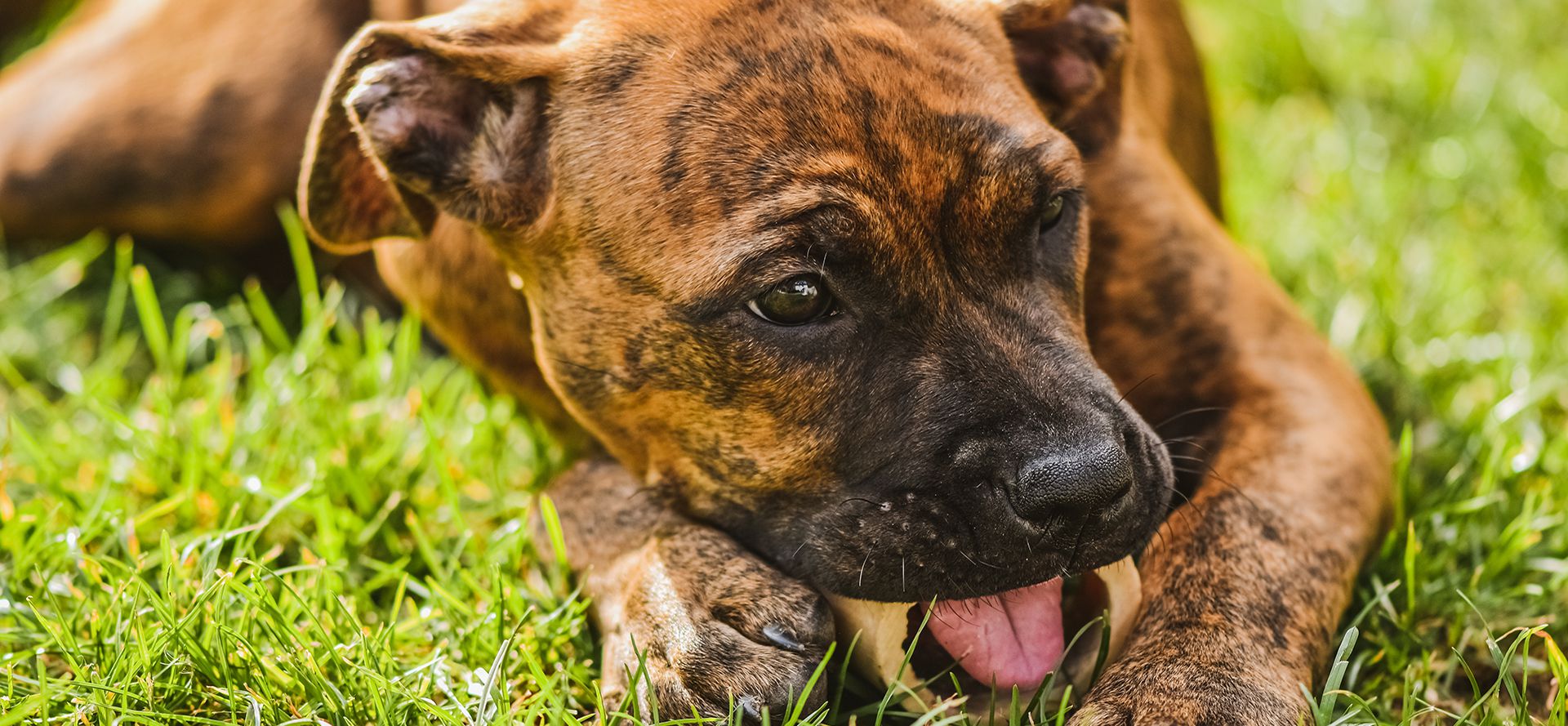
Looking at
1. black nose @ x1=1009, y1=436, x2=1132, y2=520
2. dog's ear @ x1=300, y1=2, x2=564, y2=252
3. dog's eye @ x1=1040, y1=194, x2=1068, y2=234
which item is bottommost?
black nose @ x1=1009, y1=436, x2=1132, y2=520

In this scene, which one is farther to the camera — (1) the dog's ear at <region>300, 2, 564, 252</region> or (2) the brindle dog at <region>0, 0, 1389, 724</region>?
(1) the dog's ear at <region>300, 2, 564, 252</region>

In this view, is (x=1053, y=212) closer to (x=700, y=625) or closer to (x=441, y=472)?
(x=700, y=625)

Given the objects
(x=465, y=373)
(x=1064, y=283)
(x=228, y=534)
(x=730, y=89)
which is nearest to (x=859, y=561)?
(x=1064, y=283)

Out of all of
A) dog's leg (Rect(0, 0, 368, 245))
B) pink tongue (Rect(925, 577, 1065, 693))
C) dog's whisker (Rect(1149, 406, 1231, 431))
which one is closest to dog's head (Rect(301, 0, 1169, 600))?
pink tongue (Rect(925, 577, 1065, 693))

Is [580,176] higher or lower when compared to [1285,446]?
higher

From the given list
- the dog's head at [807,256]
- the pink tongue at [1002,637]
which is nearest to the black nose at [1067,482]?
the dog's head at [807,256]

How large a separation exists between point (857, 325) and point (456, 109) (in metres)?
1.00

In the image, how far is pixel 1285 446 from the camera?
332 centimetres

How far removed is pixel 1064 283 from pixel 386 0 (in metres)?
2.28

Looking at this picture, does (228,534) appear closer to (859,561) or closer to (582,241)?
(582,241)

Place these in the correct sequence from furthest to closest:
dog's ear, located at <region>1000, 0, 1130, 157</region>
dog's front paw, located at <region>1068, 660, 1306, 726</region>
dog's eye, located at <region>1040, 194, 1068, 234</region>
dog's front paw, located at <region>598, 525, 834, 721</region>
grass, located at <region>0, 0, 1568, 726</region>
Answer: dog's ear, located at <region>1000, 0, 1130, 157</region> < dog's eye, located at <region>1040, 194, 1068, 234</region> < grass, located at <region>0, 0, 1568, 726</region> < dog's front paw, located at <region>598, 525, 834, 721</region> < dog's front paw, located at <region>1068, 660, 1306, 726</region>

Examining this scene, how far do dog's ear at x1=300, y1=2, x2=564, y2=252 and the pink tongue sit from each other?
1.19 metres

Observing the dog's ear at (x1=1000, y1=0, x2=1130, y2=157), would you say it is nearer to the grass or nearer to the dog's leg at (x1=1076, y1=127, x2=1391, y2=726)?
the dog's leg at (x1=1076, y1=127, x2=1391, y2=726)

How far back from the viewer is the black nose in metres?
2.65
